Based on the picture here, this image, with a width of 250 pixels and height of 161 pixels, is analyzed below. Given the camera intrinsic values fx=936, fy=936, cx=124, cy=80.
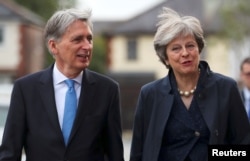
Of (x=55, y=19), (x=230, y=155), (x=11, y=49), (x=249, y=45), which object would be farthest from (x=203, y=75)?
(x=249, y=45)

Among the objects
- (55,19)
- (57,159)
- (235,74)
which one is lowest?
(235,74)

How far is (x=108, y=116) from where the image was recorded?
702cm

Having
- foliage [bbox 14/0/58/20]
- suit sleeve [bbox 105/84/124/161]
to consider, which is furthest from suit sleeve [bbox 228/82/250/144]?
foliage [bbox 14/0/58/20]

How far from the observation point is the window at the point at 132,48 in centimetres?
6469

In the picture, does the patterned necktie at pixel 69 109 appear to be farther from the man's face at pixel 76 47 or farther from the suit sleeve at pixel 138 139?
the suit sleeve at pixel 138 139

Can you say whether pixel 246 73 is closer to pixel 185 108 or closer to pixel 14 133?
pixel 185 108

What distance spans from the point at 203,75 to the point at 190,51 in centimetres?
25

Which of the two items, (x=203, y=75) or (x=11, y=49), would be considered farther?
(x=11, y=49)

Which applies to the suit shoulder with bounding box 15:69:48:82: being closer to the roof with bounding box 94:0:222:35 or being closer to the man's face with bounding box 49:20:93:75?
the man's face with bounding box 49:20:93:75

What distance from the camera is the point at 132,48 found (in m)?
64.9

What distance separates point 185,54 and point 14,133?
4.56 ft

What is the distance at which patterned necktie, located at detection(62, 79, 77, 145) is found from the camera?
6879 mm

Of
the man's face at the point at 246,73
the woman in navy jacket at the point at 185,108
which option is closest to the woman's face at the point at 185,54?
the woman in navy jacket at the point at 185,108

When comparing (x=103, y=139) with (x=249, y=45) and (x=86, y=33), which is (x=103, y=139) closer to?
(x=86, y=33)
